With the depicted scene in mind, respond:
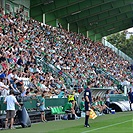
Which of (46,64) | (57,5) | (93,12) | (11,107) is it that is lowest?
(11,107)

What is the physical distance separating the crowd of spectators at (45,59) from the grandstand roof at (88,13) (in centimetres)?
273

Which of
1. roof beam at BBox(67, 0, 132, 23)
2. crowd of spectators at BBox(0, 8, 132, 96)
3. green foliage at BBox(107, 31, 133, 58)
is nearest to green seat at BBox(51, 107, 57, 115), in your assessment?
crowd of spectators at BBox(0, 8, 132, 96)

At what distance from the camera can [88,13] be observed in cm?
5547

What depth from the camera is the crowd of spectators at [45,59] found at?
2595 centimetres

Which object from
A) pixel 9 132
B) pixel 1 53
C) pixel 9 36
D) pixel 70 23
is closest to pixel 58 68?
pixel 9 36

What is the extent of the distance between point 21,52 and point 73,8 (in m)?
23.9

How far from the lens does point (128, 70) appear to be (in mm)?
58031

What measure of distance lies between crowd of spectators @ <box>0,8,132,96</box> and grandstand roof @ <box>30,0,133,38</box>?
2728 millimetres

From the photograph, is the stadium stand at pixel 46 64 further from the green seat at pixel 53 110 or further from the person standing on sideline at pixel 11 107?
the person standing on sideline at pixel 11 107

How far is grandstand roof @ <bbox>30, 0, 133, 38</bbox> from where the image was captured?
1938 inches

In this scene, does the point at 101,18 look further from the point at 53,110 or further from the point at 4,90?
the point at 4,90

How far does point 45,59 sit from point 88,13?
2186cm

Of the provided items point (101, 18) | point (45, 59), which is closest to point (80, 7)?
point (101, 18)

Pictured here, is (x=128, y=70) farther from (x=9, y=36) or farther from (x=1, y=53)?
(x=1, y=53)
